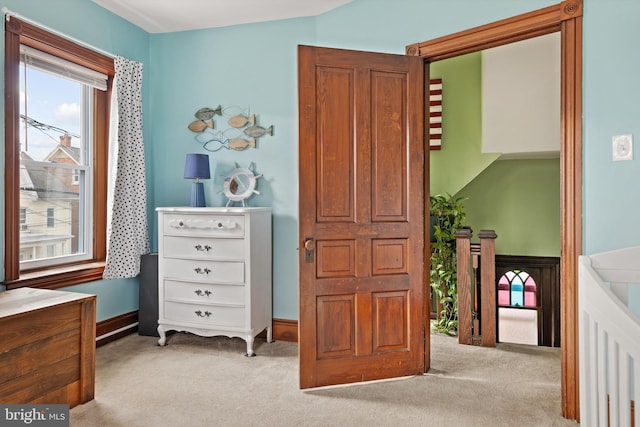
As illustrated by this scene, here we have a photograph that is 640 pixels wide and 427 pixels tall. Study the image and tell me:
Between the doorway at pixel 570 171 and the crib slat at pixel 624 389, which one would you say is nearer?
the crib slat at pixel 624 389

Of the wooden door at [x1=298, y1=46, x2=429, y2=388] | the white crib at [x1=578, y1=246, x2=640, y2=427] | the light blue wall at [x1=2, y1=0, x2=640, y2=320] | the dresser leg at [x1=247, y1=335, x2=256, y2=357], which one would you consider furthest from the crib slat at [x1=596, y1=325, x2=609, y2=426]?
the dresser leg at [x1=247, y1=335, x2=256, y2=357]

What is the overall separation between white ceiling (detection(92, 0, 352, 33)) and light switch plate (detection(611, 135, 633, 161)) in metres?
2.04

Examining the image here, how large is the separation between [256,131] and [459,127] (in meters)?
1.99

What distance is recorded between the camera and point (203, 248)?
323 centimetres

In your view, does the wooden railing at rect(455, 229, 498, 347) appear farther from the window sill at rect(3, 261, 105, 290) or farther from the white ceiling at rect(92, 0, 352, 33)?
the window sill at rect(3, 261, 105, 290)

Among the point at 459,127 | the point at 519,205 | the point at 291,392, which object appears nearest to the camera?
the point at 291,392

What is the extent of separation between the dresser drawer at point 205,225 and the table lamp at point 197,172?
0.30m

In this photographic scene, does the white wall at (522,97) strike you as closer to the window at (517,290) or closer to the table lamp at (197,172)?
the window at (517,290)

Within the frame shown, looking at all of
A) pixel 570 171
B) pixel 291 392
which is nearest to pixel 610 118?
pixel 570 171

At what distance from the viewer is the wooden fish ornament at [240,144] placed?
3645 millimetres

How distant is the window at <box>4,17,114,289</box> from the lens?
2.74 meters

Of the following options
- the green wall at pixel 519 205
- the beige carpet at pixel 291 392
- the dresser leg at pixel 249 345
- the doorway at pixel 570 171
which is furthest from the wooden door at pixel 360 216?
the green wall at pixel 519 205

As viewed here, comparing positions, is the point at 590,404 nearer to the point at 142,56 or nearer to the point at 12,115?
the point at 12,115

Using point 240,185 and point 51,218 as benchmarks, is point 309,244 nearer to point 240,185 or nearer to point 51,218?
point 240,185
